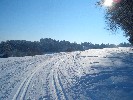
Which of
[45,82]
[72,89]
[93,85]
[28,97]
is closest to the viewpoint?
[28,97]

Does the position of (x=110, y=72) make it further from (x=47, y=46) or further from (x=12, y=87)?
(x=47, y=46)

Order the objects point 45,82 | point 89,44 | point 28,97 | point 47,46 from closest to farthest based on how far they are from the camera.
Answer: point 28,97 < point 45,82 < point 47,46 < point 89,44

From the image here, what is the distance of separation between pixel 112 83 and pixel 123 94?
2.43m

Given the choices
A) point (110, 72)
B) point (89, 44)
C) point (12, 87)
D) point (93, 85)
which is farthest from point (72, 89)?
point (89, 44)

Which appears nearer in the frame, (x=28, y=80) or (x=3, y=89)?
(x=3, y=89)

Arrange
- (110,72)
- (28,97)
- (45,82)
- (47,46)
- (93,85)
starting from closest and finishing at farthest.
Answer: (28,97)
(93,85)
(45,82)
(110,72)
(47,46)

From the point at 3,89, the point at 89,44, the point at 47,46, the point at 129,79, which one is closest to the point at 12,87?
the point at 3,89

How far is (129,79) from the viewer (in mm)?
15438

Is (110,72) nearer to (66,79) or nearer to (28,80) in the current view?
(66,79)

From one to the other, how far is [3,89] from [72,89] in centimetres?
376

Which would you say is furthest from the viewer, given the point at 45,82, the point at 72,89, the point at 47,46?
the point at 47,46

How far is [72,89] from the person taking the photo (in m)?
13.3

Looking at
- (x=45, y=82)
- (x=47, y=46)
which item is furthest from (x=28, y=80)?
(x=47, y=46)

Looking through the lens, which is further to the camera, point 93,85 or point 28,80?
point 28,80
